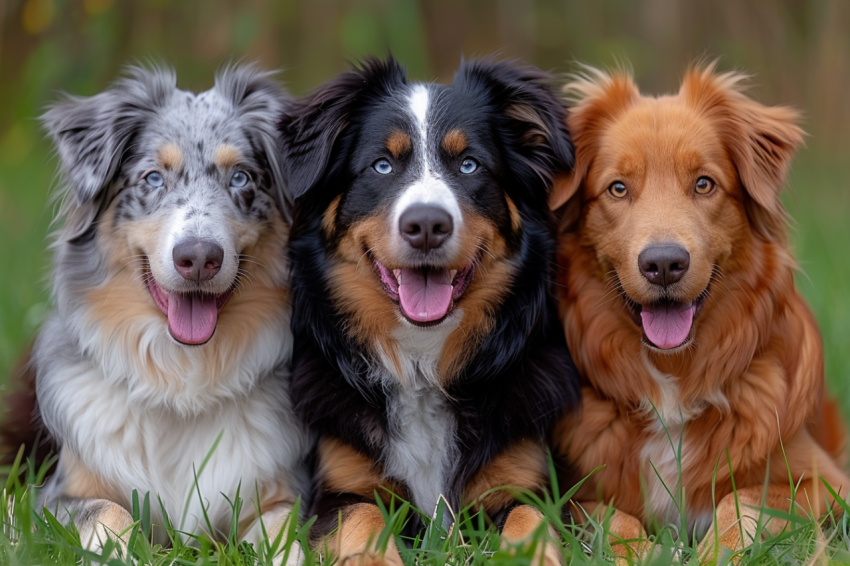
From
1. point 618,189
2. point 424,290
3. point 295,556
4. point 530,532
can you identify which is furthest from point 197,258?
point 618,189

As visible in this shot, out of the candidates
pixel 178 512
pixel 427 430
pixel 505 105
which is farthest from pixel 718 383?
pixel 178 512

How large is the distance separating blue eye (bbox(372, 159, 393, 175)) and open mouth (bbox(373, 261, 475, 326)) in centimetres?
38

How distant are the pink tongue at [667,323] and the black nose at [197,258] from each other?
5.66 feet

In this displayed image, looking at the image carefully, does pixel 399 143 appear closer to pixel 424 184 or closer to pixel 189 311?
pixel 424 184

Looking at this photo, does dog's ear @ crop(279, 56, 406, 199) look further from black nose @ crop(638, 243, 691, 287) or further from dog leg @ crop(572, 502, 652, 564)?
dog leg @ crop(572, 502, 652, 564)

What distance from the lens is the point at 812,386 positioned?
3.70 m

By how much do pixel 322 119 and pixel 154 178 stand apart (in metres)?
0.73

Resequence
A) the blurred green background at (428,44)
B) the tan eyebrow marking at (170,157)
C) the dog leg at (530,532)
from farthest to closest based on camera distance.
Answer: the blurred green background at (428,44) → the tan eyebrow marking at (170,157) → the dog leg at (530,532)

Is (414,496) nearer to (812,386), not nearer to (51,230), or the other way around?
(812,386)

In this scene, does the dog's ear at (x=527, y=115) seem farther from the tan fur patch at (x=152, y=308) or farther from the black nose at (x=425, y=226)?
the tan fur patch at (x=152, y=308)

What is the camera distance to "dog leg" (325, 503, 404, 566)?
2947 mm

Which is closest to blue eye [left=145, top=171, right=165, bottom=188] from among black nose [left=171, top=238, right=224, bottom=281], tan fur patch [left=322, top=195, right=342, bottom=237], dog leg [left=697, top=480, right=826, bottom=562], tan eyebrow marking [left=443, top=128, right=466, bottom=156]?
black nose [left=171, top=238, right=224, bottom=281]

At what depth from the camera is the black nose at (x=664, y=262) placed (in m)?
3.34

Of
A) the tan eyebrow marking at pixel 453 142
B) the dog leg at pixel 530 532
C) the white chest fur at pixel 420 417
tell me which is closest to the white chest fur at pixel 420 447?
the white chest fur at pixel 420 417
